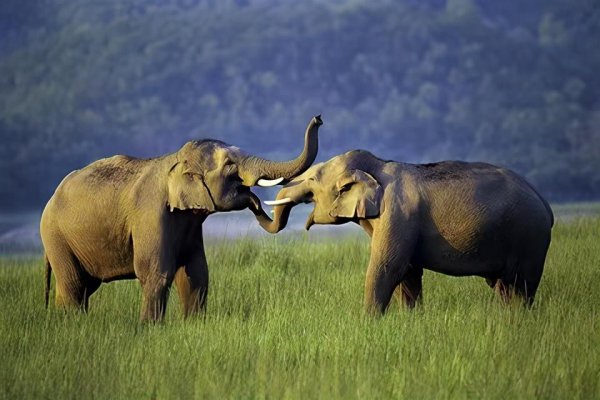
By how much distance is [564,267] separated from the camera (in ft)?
47.2

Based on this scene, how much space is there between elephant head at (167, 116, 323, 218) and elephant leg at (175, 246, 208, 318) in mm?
614

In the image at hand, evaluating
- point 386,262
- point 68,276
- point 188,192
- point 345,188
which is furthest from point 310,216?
point 68,276

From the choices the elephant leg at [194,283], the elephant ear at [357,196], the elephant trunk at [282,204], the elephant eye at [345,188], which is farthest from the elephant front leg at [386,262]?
the elephant leg at [194,283]

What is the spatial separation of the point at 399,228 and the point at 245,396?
349 centimetres

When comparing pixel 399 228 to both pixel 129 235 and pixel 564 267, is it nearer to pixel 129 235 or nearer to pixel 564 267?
pixel 129 235

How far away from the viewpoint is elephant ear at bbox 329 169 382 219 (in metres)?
11.1

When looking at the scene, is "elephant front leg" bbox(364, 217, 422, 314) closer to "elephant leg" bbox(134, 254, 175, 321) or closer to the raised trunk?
the raised trunk

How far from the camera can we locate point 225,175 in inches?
425

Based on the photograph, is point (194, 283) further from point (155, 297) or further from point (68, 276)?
point (68, 276)

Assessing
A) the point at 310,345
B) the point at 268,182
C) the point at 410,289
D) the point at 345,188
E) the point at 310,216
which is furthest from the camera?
the point at 410,289

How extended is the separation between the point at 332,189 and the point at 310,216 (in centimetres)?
40

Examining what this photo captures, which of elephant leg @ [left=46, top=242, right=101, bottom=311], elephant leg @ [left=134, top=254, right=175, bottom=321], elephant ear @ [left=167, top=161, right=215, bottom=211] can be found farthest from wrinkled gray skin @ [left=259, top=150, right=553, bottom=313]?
elephant leg @ [left=46, top=242, right=101, bottom=311]

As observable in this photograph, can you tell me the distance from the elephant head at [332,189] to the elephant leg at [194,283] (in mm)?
682

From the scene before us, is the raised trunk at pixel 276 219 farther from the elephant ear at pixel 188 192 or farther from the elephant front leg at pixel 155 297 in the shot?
the elephant front leg at pixel 155 297
